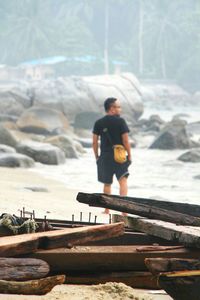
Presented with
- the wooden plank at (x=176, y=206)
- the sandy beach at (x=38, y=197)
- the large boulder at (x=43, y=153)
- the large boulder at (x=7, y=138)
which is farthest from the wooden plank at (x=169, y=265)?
the large boulder at (x=7, y=138)

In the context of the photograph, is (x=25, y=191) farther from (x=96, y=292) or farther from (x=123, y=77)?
(x=123, y=77)

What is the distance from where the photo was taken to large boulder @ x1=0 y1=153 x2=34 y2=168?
627 inches

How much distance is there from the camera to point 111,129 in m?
9.26

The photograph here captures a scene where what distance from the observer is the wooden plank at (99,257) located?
13.4ft

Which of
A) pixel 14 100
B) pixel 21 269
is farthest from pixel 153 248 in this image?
pixel 14 100

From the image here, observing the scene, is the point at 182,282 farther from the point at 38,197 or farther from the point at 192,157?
the point at 192,157

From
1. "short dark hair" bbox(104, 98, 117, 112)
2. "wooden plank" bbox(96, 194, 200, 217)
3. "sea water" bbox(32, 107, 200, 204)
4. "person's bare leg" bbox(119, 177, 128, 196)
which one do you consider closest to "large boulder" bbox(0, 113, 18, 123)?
"sea water" bbox(32, 107, 200, 204)

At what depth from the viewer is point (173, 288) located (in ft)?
12.0

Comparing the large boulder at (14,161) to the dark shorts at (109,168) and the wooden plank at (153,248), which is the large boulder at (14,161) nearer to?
the dark shorts at (109,168)

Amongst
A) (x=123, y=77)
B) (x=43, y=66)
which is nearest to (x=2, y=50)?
(x=43, y=66)

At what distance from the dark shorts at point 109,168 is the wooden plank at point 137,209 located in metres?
4.79

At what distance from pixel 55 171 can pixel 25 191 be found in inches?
211

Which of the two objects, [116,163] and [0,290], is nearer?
[0,290]

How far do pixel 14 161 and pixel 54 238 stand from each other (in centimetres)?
1218
